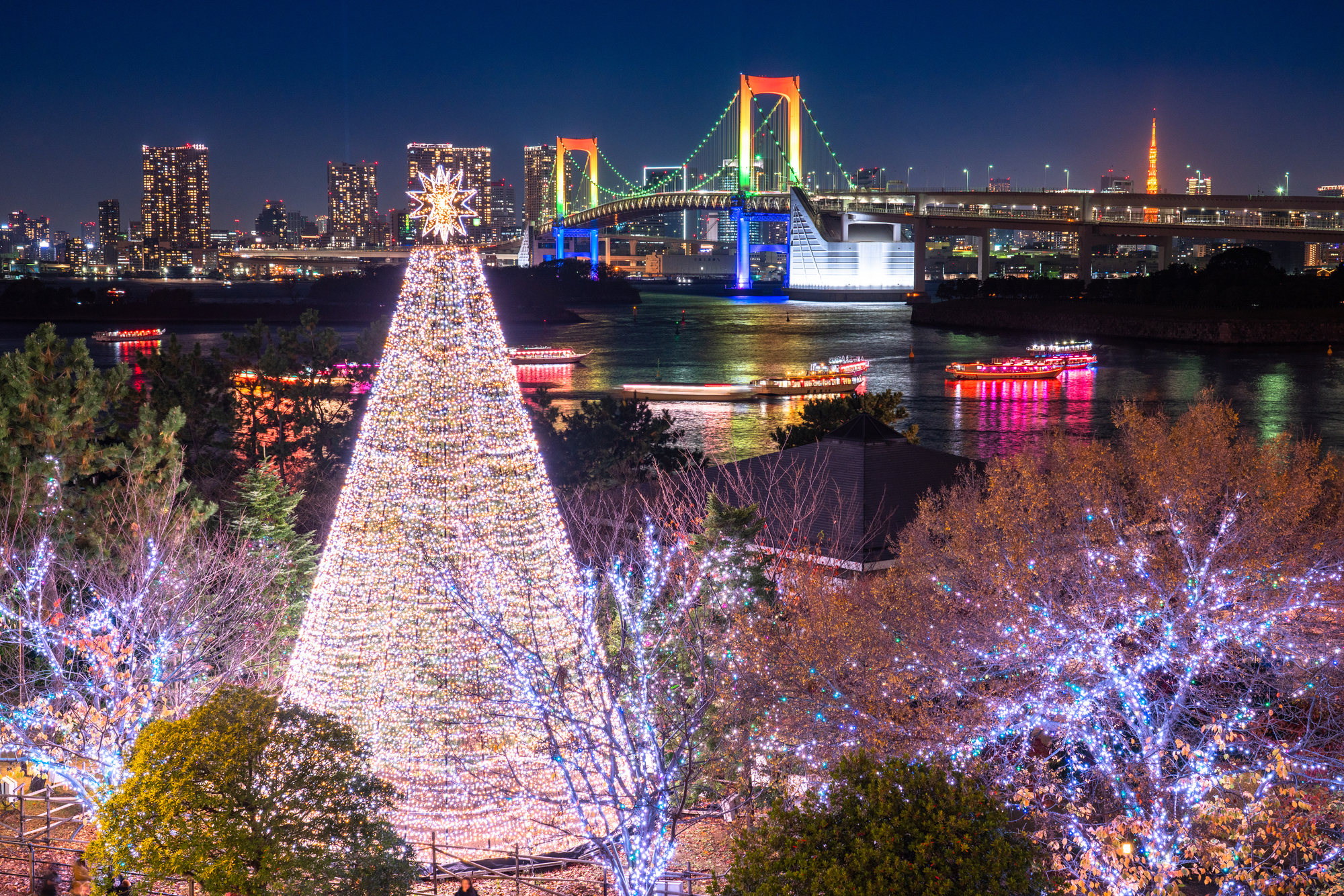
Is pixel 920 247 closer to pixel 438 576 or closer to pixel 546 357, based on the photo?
pixel 546 357

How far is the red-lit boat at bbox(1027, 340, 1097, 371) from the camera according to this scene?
130ft

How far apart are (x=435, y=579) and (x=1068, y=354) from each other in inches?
1553

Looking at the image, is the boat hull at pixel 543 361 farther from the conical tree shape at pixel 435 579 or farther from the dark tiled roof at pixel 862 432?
the conical tree shape at pixel 435 579

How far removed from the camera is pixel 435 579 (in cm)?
558

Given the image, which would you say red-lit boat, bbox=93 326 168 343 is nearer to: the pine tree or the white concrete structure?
the white concrete structure

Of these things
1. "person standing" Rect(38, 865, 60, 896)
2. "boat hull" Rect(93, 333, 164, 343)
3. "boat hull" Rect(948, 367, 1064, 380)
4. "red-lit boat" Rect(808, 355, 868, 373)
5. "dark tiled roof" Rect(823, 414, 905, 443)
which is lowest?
"person standing" Rect(38, 865, 60, 896)

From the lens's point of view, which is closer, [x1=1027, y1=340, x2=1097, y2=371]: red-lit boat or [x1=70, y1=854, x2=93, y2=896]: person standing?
[x1=70, y1=854, x2=93, y2=896]: person standing

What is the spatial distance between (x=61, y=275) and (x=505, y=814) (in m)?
141

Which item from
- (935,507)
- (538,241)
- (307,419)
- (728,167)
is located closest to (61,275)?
(538,241)

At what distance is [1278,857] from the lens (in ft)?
18.6

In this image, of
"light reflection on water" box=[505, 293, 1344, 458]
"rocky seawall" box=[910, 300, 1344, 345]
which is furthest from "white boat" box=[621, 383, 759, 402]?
"rocky seawall" box=[910, 300, 1344, 345]

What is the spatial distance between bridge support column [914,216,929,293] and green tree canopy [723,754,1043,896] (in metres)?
69.5

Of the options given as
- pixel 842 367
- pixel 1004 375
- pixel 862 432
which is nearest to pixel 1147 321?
pixel 1004 375

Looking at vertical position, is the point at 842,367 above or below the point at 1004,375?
above
